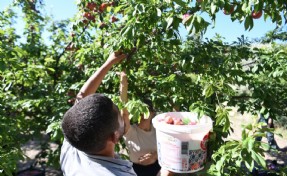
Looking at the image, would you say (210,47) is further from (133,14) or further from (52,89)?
(52,89)

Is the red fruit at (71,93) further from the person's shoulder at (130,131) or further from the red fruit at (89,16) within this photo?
the red fruit at (89,16)

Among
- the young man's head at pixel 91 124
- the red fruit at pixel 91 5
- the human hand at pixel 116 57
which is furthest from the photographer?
the red fruit at pixel 91 5

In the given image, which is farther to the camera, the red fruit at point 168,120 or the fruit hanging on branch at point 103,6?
the fruit hanging on branch at point 103,6

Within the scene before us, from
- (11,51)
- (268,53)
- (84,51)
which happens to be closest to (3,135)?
(11,51)

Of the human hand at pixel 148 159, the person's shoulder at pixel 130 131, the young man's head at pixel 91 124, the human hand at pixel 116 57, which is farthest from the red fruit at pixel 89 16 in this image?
the young man's head at pixel 91 124

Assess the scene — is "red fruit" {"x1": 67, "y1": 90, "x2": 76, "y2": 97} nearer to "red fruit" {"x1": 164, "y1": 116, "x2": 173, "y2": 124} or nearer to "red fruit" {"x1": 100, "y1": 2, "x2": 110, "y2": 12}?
"red fruit" {"x1": 100, "y1": 2, "x2": 110, "y2": 12}

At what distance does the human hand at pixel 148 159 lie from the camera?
2.80 metres

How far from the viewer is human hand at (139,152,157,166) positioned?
2.80m

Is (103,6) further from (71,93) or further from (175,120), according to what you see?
(175,120)

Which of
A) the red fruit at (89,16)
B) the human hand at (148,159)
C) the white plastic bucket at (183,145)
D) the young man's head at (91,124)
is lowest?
the human hand at (148,159)

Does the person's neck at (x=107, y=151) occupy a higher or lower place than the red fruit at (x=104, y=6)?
lower

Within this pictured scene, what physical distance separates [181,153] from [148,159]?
42.6 inches

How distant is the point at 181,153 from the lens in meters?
1.77

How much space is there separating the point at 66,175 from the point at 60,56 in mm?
3447
